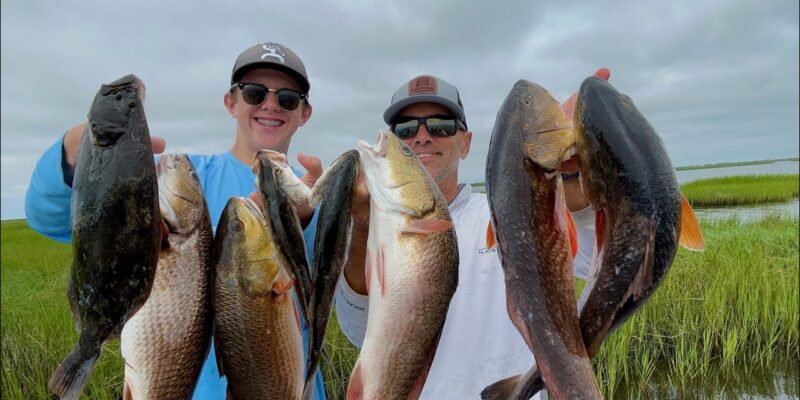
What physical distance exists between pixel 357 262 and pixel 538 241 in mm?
1084

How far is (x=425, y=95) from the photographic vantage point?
4.10m

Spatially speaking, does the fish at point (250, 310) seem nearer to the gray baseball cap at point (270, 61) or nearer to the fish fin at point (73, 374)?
the fish fin at point (73, 374)

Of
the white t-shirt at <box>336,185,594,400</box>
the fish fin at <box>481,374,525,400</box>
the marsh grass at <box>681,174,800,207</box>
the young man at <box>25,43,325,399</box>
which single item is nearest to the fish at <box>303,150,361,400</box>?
the fish fin at <box>481,374,525,400</box>

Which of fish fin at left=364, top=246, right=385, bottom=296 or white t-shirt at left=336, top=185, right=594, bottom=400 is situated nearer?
fish fin at left=364, top=246, right=385, bottom=296

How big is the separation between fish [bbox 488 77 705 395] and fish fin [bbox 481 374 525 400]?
72 mm

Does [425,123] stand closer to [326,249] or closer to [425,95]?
[425,95]

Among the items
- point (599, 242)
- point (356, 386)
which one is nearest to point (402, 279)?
point (356, 386)

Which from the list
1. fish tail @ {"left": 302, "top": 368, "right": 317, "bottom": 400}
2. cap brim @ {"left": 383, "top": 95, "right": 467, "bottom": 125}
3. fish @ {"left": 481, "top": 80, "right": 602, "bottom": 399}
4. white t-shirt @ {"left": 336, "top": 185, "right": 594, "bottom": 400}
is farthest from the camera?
cap brim @ {"left": 383, "top": 95, "right": 467, "bottom": 125}

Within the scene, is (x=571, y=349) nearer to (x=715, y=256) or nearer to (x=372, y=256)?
(x=372, y=256)

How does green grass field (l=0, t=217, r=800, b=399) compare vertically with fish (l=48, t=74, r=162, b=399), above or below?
below

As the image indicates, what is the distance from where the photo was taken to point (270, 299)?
8.21ft

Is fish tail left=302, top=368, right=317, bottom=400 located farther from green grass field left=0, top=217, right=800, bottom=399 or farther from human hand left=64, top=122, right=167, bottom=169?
green grass field left=0, top=217, right=800, bottom=399

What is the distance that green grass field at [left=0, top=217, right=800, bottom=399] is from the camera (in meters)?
6.41

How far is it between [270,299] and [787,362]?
28.9 ft
